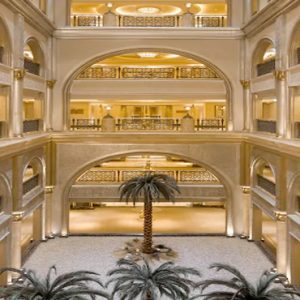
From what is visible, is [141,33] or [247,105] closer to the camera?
[141,33]

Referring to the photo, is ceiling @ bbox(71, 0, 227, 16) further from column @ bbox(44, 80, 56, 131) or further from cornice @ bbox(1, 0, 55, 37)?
column @ bbox(44, 80, 56, 131)

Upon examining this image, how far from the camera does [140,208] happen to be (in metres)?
31.0

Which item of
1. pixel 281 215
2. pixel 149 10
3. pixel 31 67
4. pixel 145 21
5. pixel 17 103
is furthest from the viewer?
pixel 149 10

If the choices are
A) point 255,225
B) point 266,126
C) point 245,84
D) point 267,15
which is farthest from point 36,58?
point 255,225

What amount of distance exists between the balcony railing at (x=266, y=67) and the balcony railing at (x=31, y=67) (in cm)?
1086

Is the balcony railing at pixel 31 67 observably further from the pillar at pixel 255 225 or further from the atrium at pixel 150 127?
the pillar at pixel 255 225

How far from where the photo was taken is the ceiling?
2589 centimetres

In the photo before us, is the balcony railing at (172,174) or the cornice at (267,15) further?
the balcony railing at (172,174)

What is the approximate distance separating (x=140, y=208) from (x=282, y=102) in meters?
14.9

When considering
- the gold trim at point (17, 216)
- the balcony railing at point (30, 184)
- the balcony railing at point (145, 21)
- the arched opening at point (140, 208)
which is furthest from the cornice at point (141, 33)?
the gold trim at point (17, 216)

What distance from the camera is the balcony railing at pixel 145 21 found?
24.8 meters

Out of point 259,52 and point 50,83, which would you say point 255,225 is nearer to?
point 259,52

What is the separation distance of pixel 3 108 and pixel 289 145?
36.7ft

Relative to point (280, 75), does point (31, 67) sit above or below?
above
